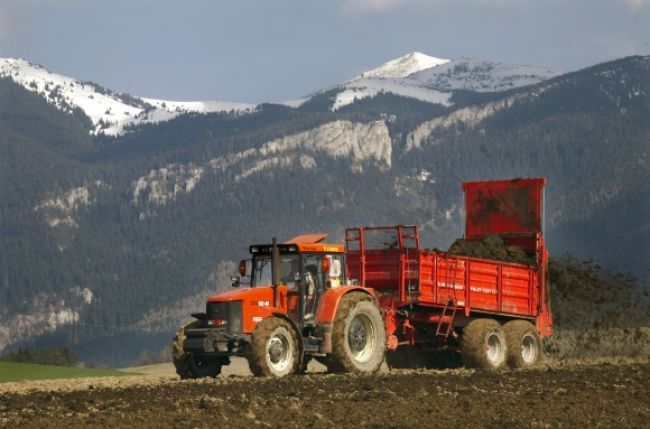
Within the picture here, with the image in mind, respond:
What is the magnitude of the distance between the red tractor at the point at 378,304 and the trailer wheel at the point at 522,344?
2 cm

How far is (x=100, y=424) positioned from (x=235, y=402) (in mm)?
3093

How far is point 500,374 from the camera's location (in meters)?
28.4

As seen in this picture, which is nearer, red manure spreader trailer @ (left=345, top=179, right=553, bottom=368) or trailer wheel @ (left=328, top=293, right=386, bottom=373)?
trailer wheel @ (left=328, top=293, right=386, bottom=373)

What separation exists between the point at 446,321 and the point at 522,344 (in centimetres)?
251

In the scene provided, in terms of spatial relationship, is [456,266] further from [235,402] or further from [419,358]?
[235,402]

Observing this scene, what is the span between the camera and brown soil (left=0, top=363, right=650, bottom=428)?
19.7 m

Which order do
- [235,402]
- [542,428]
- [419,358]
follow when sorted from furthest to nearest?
[419,358] < [235,402] < [542,428]

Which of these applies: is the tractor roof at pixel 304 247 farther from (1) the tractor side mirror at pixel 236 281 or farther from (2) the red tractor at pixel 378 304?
(1) the tractor side mirror at pixel 236 281

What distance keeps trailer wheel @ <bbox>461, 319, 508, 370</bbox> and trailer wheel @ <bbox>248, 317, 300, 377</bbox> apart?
16.7 ft

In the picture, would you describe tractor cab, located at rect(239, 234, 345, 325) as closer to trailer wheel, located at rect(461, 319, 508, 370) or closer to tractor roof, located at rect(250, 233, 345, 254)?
tractor roof, located at rect(250, 233, 345, 254)

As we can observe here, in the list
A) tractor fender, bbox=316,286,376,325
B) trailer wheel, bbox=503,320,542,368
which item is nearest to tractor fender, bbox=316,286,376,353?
tractor fender, bbox=316,286,376,325

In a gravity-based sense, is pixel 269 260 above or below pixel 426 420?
above

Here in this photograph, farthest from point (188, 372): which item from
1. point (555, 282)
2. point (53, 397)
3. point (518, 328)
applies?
point (555, 282)

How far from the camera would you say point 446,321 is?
3114 centimetres
